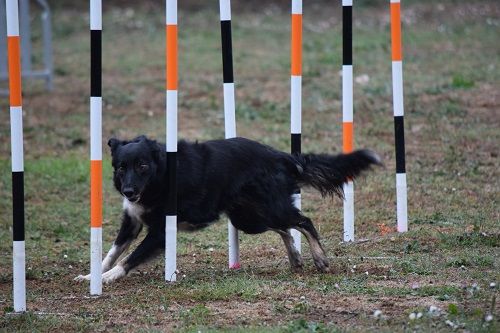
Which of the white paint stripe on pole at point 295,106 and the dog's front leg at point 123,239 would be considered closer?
the dog's front leg at point 123,239

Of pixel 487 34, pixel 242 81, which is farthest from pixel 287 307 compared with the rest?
pixel 487 34

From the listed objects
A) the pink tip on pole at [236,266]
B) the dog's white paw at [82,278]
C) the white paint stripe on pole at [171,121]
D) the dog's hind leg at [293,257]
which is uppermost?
the white paint stripe on pole at [171,121]

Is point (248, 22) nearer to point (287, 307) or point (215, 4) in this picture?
point (215, 4)

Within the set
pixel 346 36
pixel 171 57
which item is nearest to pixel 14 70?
pixel 171 57

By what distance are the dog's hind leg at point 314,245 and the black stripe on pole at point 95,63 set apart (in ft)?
6.46

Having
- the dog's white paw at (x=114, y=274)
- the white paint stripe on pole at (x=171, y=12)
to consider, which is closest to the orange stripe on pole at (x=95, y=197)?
the dog's white paw at (x=114, y=274)

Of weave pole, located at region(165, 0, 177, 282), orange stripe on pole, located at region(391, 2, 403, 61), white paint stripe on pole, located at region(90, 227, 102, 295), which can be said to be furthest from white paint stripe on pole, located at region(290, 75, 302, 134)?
white paint stripe on pole, located at region(90, 227, 102, 295)

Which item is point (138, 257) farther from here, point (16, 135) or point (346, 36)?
point (346, 36)

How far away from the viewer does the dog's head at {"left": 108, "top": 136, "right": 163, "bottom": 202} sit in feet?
22.0

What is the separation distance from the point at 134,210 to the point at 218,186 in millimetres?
656

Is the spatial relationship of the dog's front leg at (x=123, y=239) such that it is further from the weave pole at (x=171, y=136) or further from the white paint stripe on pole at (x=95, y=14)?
the white paint stripe on pole at (x=95, y=14)

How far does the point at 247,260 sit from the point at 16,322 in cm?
245

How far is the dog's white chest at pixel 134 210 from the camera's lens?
6.95 meters

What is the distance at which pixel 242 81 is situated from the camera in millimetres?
16281
